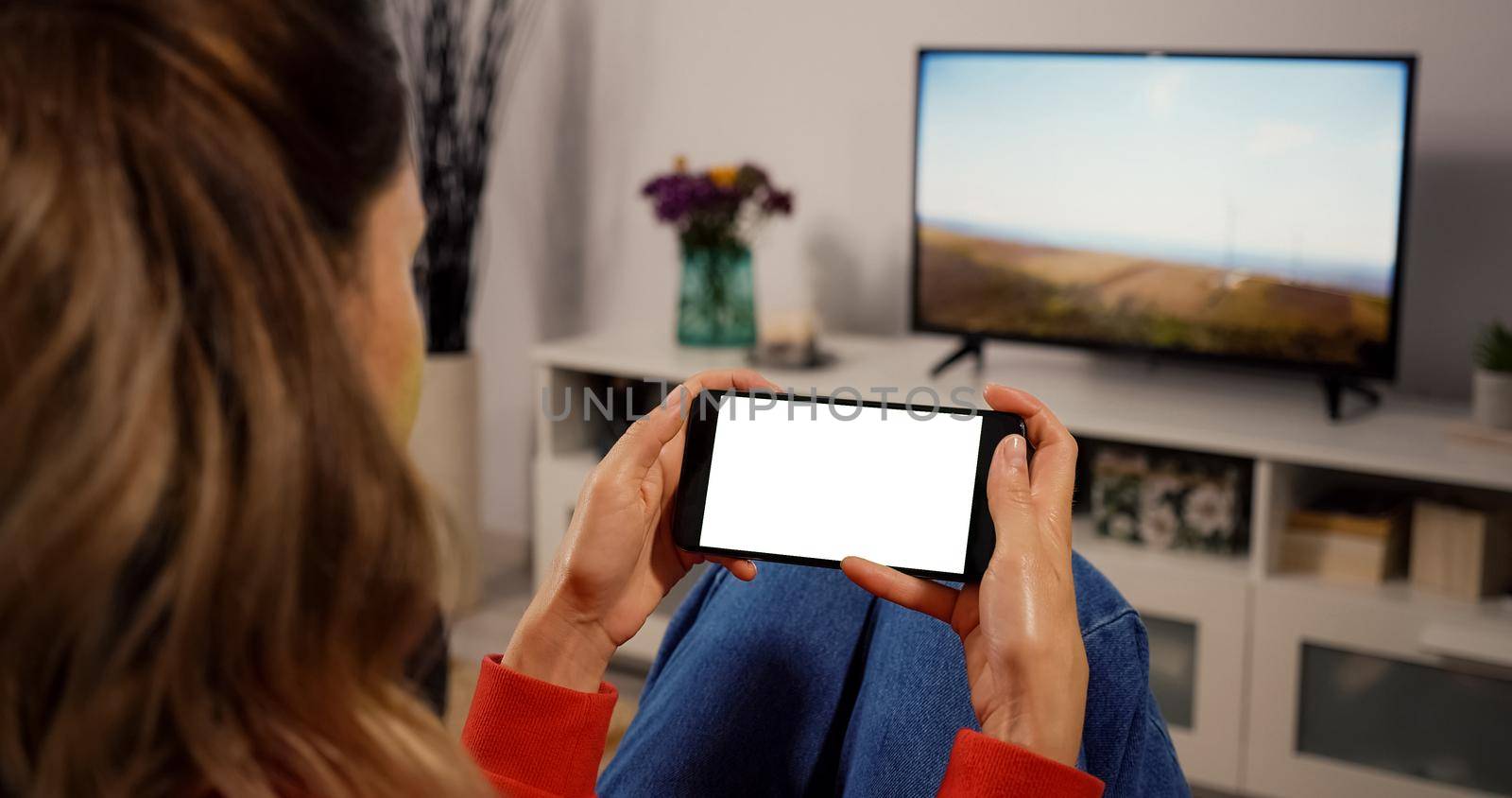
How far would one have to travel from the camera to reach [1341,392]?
211cm

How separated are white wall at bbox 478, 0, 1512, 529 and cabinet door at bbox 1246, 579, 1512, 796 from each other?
523 mm

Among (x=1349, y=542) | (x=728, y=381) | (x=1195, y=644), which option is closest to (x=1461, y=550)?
(x=1349, y=542)

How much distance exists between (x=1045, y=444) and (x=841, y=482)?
202 mm

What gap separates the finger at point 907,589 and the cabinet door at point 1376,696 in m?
1.14

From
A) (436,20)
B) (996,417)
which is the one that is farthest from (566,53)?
(996,417)

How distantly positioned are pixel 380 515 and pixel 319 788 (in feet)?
0.39

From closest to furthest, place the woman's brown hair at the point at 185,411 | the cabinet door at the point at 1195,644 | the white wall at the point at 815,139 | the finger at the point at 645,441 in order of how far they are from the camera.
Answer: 1. the woman's brown hair at the point at 185,411
2. the finger at the point at 645,441
3. the cabinet door at the point at 1195,644
4. the white wall at the point at 815,139

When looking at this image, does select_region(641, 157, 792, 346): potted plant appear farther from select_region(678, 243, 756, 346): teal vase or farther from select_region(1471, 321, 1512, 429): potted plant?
select_region(1471, 321, 1512, 429): potted plant

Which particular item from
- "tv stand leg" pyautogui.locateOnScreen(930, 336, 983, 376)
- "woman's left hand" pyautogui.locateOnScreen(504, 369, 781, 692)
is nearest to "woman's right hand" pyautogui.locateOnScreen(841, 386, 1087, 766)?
"woman's left hand" pyautogui.locateOnScreen(504, 369, 781, 692)

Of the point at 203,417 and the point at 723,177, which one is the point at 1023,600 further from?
the point at 723,177

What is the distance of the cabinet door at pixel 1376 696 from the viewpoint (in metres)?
1.83

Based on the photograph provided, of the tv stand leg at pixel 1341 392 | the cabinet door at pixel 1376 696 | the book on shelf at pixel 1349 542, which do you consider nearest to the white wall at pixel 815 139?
the tv stand leg at pixel 1341 392

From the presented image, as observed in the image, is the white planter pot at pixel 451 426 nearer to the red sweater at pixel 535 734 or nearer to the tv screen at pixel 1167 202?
the tv screen at pixel 1167 202

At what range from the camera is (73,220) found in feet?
1.59
